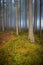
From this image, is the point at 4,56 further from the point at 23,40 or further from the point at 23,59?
the point at 23,40

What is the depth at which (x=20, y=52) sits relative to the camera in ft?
26.6

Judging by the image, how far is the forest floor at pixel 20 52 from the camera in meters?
7.37

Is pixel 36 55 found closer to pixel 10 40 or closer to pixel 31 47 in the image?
pixel 31 47

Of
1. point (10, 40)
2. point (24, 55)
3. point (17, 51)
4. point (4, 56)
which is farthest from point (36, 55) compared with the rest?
point (10, 40)

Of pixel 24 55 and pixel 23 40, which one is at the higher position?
pixel 23 40

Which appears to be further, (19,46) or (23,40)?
(23,40)

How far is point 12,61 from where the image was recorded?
24.3 feet

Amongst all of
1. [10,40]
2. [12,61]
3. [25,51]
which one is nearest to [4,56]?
[12,61]

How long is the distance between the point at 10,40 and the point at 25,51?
1.78 metres

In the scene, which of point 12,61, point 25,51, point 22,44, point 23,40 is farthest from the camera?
point 23,40

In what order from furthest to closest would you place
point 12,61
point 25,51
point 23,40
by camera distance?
point 23,40 < point 25,51 < point 12,61

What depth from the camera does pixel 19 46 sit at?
8727 millimetres

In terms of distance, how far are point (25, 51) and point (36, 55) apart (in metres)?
0.75

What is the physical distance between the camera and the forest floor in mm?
7371
